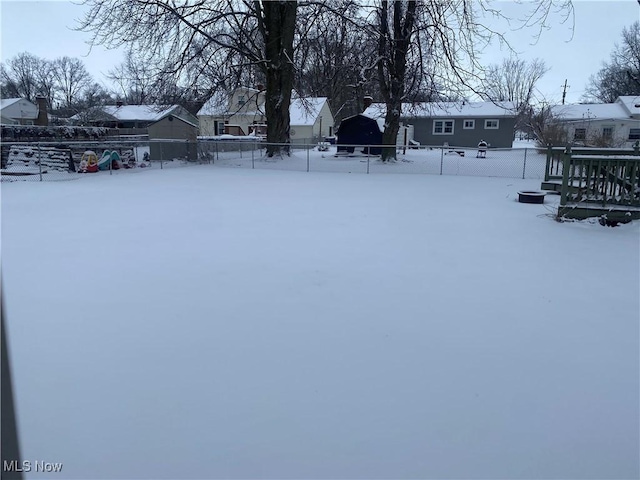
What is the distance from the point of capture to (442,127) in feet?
116

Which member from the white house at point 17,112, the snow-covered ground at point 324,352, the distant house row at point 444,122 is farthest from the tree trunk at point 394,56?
the white house at point 17,112

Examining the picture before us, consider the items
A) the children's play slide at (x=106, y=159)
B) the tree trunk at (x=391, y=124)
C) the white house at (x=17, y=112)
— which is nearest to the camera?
the children's play slide at (x=106, y=159)

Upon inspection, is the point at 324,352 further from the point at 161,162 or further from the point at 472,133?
the point at 472,133

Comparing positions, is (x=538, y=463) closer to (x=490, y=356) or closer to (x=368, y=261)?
(x=490, y=356)

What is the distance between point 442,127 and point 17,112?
46657 mm

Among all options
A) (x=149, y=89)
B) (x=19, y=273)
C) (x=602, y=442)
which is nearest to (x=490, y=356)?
(x=602, y=442)

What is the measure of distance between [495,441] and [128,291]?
3.51 m

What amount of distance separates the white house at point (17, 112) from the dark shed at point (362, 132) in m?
37.8

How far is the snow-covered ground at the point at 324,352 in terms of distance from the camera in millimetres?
2285

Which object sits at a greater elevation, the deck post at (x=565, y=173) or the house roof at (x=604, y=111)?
the house roof at (x=604, y=111)

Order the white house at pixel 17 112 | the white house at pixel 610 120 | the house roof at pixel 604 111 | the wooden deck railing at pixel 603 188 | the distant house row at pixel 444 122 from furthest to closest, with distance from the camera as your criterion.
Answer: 1. the white house at pixel 17 112
2. the house roof at pixel 604 111
3. the white house at pixel 610 120
4. the distant house row at pixel 444 122
5. the wooden deck railing at pixel 603 188

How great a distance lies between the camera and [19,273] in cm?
488

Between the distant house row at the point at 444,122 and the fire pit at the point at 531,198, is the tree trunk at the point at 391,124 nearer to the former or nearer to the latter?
the distant house row at the point at 444,122

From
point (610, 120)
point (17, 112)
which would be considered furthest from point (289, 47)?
point (17, 112)
